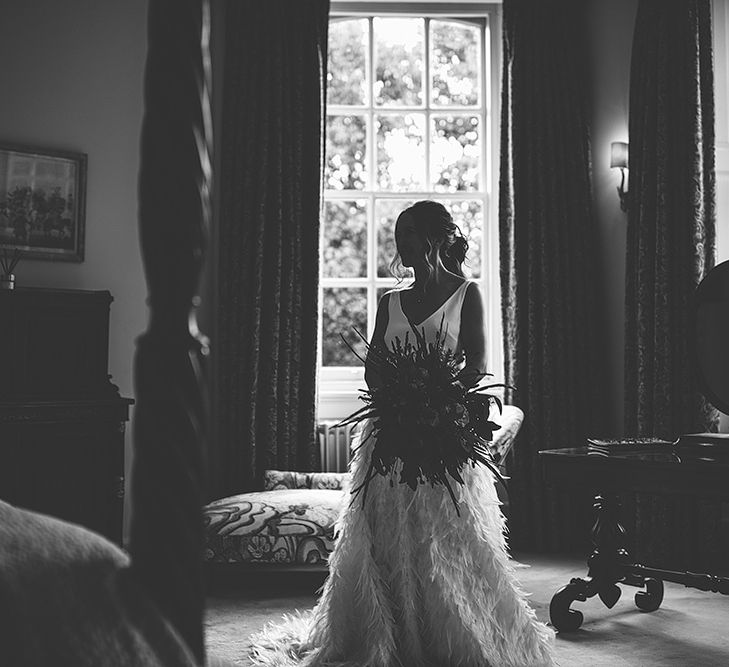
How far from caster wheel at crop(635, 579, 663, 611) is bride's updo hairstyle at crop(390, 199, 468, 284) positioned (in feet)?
5.55

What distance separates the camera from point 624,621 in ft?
11.4

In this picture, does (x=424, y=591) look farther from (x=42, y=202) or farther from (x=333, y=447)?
(x=42, y=202)

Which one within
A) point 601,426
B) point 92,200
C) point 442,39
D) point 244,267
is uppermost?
point 442,39

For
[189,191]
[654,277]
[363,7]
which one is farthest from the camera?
[363,7]

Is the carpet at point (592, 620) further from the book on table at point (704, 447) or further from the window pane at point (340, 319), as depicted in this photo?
the window pane at point (340, 319)

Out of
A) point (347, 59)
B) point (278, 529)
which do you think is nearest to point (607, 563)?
point (278, 529)

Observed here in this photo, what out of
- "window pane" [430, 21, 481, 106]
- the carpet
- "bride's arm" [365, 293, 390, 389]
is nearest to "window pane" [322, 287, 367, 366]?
"window pane" [430, 21, 481, 106]

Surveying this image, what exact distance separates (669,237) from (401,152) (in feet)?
6.16

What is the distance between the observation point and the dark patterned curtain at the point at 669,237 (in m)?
4.32

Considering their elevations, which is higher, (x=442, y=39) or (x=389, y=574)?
(x=442, y=39)

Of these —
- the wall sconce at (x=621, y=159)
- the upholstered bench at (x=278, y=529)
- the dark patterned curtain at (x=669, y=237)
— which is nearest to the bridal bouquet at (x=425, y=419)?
the upholstered bench at (x=278, y=529)


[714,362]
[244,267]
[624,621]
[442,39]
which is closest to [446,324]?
[714,362]

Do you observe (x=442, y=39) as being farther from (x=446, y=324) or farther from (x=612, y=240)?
(x=446, y=324)

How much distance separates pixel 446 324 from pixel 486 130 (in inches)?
111
